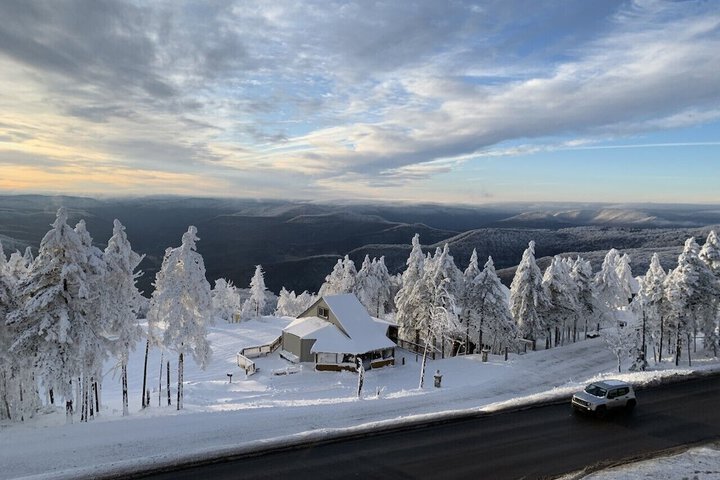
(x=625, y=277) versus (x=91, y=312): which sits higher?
(x=91, y=312)

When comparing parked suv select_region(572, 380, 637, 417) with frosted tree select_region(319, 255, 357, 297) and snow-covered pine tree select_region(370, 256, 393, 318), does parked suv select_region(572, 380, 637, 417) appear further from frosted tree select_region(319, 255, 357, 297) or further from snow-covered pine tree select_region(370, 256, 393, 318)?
snow-covered pine tree select_region(370, 256, 393, 318)

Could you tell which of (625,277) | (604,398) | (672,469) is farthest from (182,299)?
(625,277)

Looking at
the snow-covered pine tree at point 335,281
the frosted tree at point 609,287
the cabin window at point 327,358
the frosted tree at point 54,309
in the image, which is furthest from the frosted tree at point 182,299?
the frosted tree at point 609,287

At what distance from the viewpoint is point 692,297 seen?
1451 inches

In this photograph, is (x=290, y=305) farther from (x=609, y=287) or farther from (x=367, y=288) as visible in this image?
(x=609, y=287)

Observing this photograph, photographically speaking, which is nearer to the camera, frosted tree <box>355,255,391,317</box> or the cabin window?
the cabin window

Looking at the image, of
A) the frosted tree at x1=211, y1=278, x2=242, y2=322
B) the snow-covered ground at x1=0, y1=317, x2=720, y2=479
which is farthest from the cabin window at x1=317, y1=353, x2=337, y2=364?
the frosted tree at x1=211, y1=278, x2=242, y2=322

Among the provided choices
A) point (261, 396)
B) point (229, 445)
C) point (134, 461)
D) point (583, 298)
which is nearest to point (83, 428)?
point (134, 461)

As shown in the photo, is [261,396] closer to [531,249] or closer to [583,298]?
[531,249]

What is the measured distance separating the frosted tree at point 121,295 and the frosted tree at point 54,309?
2798 millimetres

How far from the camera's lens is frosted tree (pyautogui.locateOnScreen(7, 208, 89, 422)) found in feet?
68.3

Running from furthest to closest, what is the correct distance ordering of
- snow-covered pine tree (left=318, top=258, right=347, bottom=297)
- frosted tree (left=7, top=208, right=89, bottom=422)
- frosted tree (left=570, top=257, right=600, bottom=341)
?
1. snow-covered pine tree (left=318, top=258, right=347, bottom=297)
2. frosted tree (left=570, top=257, right=600, bottom=341)
3. frosted tree (left=7, top=208, right=89, bottom=422)

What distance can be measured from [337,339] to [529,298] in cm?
2149

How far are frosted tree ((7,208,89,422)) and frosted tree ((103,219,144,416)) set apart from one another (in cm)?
280
